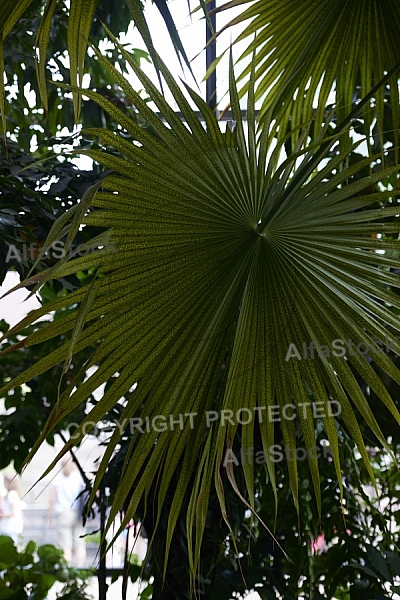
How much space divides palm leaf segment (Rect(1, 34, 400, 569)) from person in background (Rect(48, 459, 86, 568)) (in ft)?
6.02

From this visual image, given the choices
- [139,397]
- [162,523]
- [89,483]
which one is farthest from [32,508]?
[139,397]

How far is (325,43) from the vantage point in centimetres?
111

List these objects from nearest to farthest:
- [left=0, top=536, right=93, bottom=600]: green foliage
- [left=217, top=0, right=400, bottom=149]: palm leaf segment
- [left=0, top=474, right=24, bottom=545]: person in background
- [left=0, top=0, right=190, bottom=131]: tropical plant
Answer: [left=0, top=0, right=190, bottom=131]: tropical plant < [left=217, top=0, right=400, bottom=149]: palm leaf segment < [left=0, top=536, right=93, bottom=600]: green foliage < [left=0, top=474, right=24, bottom=545]: person in background

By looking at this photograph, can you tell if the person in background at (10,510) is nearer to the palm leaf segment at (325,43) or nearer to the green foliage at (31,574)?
the green foliage at (31,574)

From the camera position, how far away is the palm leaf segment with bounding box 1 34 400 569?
768 mm

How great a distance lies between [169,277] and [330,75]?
0.57 metres

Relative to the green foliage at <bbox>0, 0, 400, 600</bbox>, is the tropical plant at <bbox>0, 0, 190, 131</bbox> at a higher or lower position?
higher

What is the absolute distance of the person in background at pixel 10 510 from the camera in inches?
98.2

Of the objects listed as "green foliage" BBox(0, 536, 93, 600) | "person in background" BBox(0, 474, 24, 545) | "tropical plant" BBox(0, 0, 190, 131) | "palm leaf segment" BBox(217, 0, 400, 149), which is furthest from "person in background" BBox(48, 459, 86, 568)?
"tropical plant" BBox(0, 0, 190, 131)

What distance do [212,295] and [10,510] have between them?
199 centimetres

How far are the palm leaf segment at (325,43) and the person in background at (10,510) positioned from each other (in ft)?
6.16

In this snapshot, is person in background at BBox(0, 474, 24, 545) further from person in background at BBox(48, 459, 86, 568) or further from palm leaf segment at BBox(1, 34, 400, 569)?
palm leaf segment at BBox(1, 34, 400, 569)

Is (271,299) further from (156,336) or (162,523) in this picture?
(162,523)

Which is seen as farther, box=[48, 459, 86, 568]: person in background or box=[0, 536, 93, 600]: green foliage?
box=[48, 459, 86, 568]: person in background
